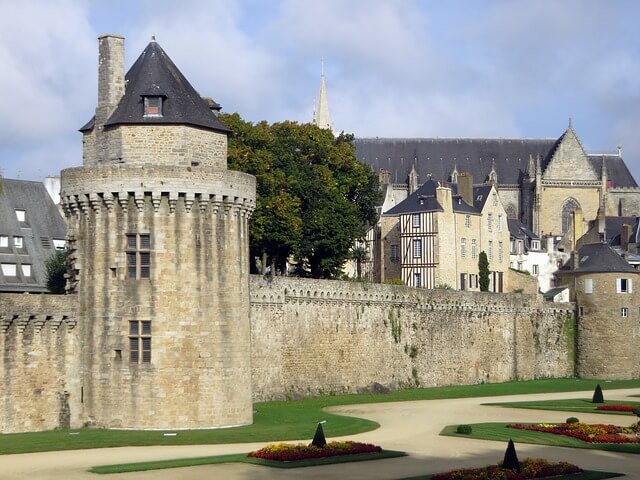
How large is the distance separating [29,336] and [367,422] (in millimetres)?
12001

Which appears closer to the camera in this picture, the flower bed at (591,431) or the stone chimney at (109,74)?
the flower bed at (591,431)

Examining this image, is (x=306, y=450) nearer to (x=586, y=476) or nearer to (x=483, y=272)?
(x=586, y=476)

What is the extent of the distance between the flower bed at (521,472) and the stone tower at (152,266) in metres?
12.0

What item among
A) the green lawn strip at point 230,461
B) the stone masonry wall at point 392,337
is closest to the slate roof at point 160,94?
the green lawn strip at point 230,461

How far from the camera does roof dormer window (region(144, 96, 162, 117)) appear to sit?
41.9 m

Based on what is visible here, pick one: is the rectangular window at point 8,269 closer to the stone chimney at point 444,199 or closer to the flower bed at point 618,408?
the flower bed at point 618,408

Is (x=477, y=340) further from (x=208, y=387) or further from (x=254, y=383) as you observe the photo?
(x=208, y=387)

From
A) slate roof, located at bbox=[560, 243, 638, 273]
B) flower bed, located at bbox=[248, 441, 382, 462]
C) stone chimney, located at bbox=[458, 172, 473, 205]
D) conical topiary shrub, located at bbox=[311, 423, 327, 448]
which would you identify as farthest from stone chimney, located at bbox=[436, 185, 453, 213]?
conical topiary shrub, located at bbox=[311, 423, 327, 448]

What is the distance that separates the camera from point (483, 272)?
92688 millimetres

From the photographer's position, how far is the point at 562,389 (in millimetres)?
68625

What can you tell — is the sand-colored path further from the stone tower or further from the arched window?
the arched window

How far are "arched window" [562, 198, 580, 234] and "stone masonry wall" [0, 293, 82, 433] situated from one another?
8725 cm

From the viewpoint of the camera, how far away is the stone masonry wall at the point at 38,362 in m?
40.8

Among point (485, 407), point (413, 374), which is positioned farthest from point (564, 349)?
point (485, 407)
